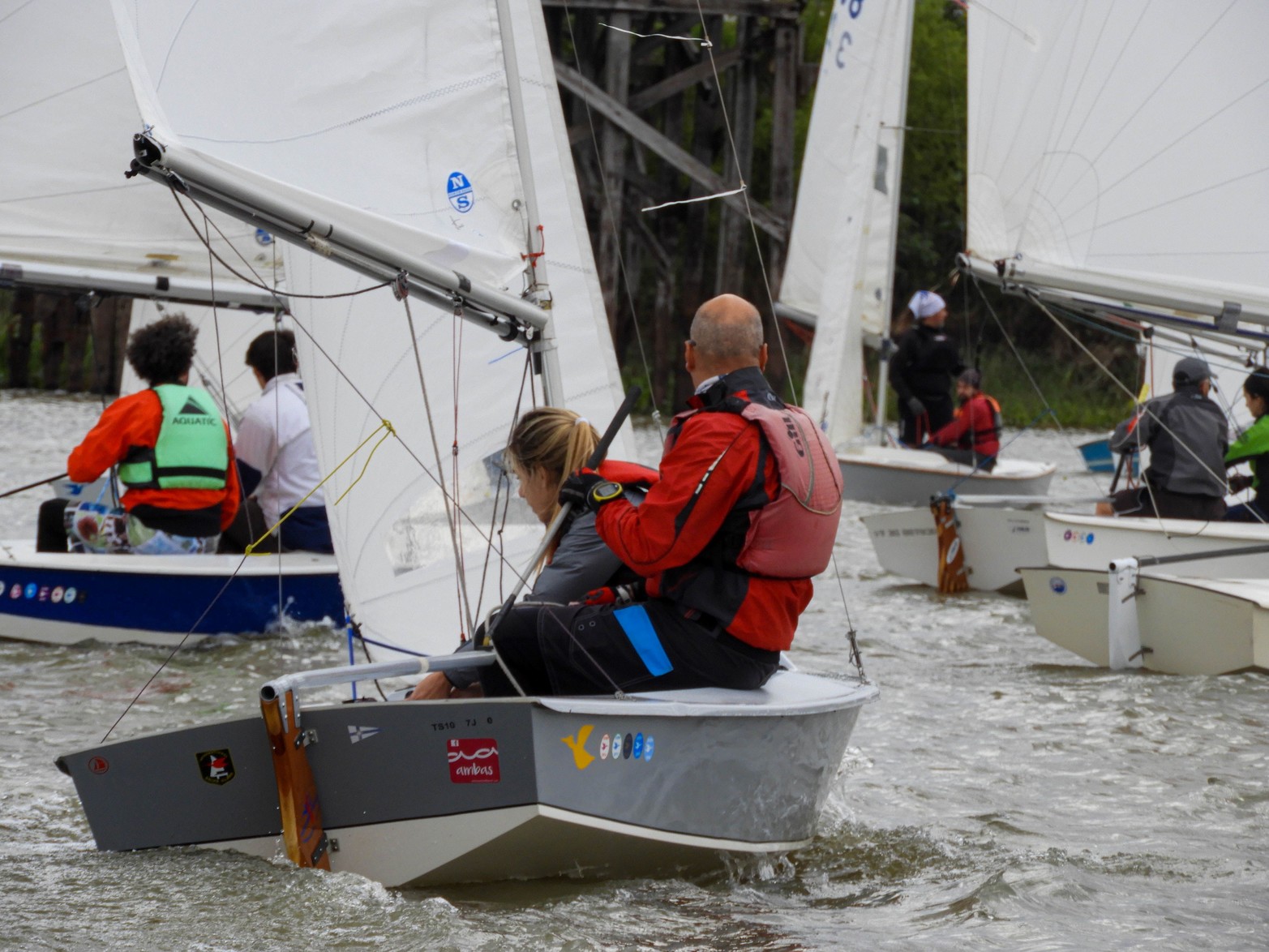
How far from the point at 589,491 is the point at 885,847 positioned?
126 centimetres

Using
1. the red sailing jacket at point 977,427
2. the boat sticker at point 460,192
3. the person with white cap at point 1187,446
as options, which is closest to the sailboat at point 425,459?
the boat sticker at point 460,192

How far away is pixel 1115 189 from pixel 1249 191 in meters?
0.52

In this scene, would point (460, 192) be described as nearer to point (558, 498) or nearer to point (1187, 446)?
point (558, 498)

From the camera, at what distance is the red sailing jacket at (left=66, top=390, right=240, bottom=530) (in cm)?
584

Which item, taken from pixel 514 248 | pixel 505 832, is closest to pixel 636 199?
pixel 514 248

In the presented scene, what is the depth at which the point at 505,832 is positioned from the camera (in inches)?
118

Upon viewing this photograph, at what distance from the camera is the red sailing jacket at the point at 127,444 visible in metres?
5.84

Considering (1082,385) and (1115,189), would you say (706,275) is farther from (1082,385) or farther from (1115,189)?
(1115,189)

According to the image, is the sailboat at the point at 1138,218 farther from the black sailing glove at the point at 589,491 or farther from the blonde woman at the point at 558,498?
the black sailing glove at the point at 589,491

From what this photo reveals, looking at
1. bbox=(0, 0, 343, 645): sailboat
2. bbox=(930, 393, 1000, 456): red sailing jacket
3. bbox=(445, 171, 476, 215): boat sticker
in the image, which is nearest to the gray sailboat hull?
bbox=(445, 171, 476, 215): boat sticker

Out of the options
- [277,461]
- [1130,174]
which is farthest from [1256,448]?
[277,461]

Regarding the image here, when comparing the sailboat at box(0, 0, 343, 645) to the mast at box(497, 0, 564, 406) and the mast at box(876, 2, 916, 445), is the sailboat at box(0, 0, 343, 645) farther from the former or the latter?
the mast at box(876, 2, 916, 445)

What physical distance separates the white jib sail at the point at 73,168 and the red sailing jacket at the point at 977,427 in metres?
5.59

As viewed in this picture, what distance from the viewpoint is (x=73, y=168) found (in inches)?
239
